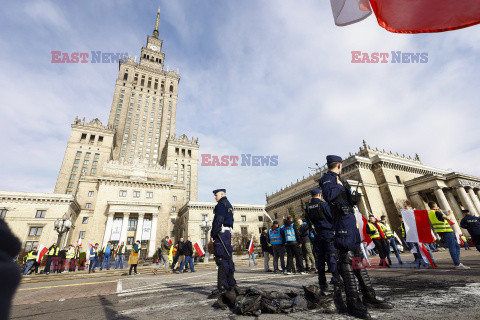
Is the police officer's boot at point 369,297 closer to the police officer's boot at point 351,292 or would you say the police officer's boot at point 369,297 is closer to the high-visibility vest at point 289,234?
the police officer's boot at point 351,292

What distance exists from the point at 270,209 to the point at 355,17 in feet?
182

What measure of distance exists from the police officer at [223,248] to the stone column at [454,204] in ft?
151

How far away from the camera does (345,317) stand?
9.81ft

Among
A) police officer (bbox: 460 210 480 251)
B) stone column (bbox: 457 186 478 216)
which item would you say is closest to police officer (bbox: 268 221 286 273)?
police officer (bbox: 460 210 480 251)

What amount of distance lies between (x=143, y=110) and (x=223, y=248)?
3337 inches

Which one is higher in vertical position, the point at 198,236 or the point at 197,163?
the point at 197,163

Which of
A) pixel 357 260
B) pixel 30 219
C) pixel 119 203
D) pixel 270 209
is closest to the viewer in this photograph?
pixel 357 260

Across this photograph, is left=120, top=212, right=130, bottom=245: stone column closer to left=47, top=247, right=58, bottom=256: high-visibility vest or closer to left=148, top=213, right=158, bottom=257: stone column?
left=148, top=213, right=158, bottom=257: stone column

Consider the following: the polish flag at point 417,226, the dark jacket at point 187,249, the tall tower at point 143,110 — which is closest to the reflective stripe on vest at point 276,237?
the polish flag at point 417,226

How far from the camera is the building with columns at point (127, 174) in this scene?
38.9m

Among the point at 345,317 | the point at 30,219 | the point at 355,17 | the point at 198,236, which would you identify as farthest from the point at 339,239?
the point at 30,219

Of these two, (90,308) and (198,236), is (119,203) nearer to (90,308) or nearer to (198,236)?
(198,236)

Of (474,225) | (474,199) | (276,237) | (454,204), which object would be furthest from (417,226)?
(474,199)

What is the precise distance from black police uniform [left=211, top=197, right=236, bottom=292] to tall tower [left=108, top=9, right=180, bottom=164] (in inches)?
2838
